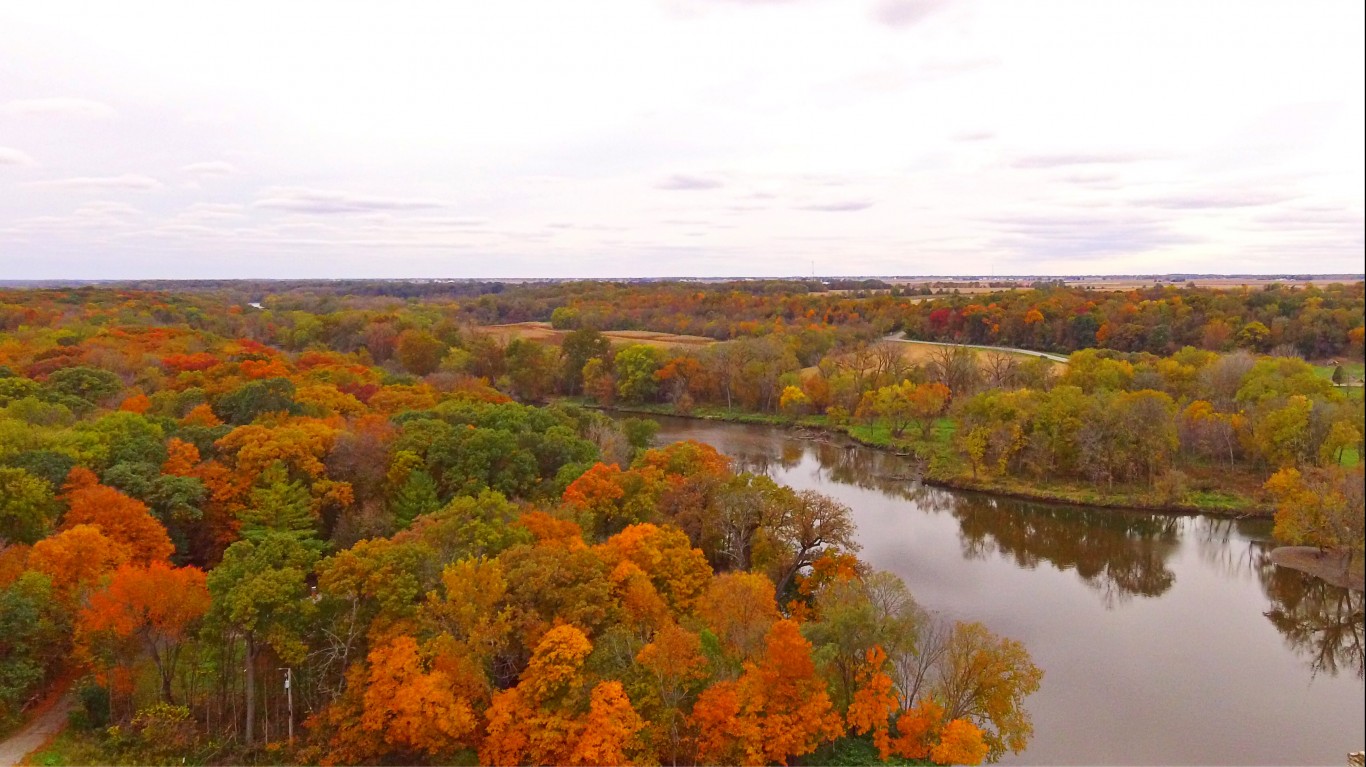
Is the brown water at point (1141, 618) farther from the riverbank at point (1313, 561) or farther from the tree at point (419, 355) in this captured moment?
the tree at point (419, 355)

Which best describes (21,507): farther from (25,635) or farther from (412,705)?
(412,705)

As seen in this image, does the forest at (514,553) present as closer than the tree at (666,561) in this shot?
Yes

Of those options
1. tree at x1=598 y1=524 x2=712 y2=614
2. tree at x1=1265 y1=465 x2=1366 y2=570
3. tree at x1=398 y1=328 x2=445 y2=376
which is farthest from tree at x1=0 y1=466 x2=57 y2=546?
tree at x1=398 y1=328 x2=445 y2=376

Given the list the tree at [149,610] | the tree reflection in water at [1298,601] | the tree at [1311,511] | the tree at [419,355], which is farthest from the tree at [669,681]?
the tree at [419,355]

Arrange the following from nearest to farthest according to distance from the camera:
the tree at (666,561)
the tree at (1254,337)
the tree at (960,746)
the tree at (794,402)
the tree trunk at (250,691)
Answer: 1. the tree at (960,746)
2. the tree trunk at (250,691)
3. the tree at (666,561)
4. the tree at (1254,337)
5. the tree at (794,402)

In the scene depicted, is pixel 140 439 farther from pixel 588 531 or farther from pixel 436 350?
pixel 436 350

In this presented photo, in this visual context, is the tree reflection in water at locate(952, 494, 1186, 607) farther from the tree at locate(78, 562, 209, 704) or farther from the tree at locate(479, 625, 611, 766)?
the tree at locate(78, 562, 209, 704)

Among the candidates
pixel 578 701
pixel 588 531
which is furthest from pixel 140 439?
pixel 578 701
